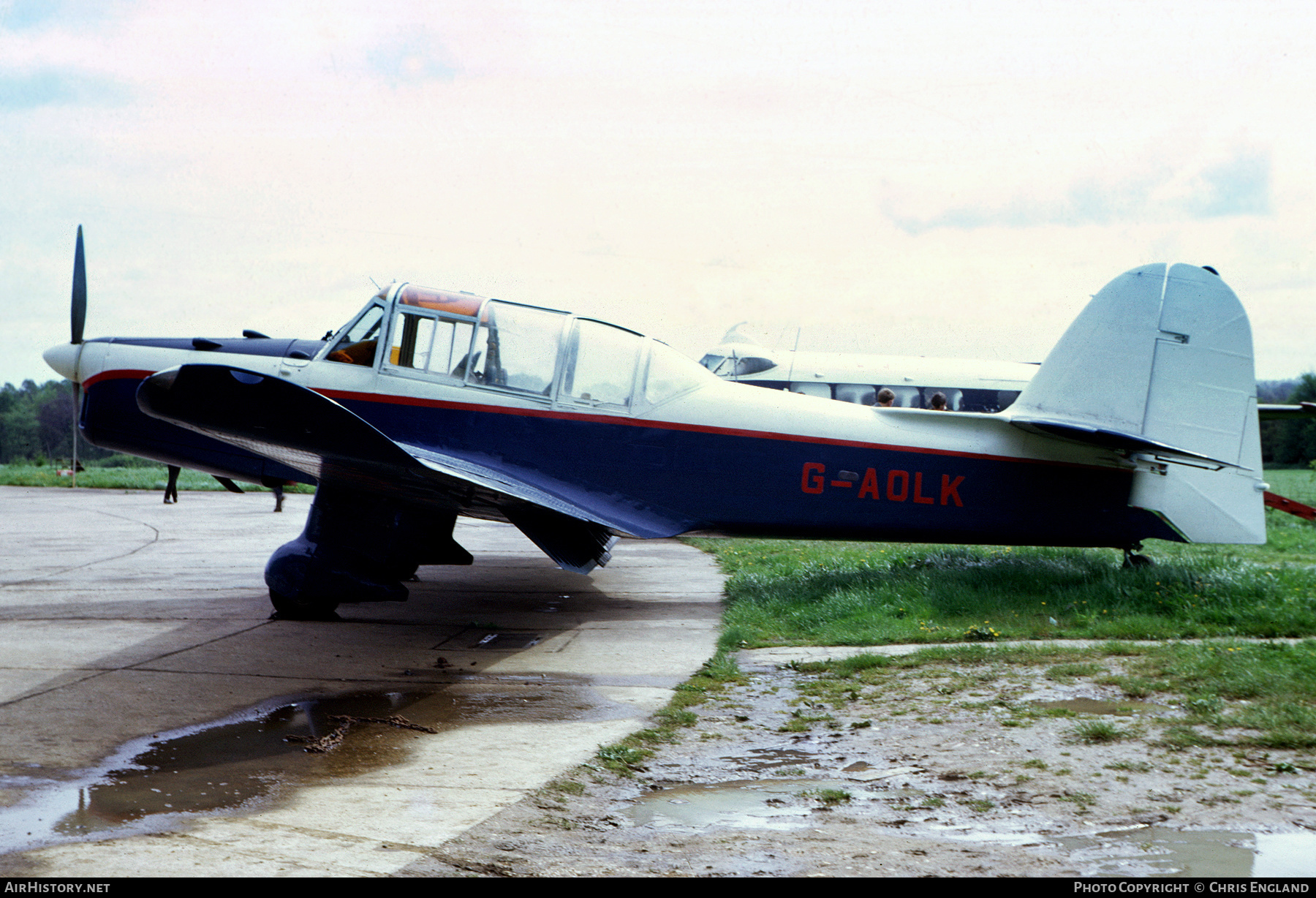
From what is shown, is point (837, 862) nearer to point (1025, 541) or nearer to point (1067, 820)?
point (1067, 820)

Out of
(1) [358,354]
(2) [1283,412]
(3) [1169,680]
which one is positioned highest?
(2) [1283,412]

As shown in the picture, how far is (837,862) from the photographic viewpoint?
3.09m

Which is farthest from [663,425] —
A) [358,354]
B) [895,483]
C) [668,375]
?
[358,354]

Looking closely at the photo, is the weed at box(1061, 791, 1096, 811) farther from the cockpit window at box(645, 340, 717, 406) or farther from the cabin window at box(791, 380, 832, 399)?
the cabin window at box(791, 380, 832, 399)

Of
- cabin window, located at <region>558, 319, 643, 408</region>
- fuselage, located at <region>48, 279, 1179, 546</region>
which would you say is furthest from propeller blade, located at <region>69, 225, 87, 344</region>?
cabin window, located at <region>558, 319, 643, 408</region>

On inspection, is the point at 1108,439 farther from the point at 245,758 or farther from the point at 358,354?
the point at 245,758

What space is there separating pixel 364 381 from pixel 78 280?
353cm

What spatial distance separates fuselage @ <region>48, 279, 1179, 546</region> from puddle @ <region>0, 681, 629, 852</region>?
2.47m

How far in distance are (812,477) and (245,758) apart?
5061 mm

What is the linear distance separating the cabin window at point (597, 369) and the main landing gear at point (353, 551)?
5.47 feet

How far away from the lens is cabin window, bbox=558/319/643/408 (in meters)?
7.86

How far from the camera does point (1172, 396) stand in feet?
26.3
